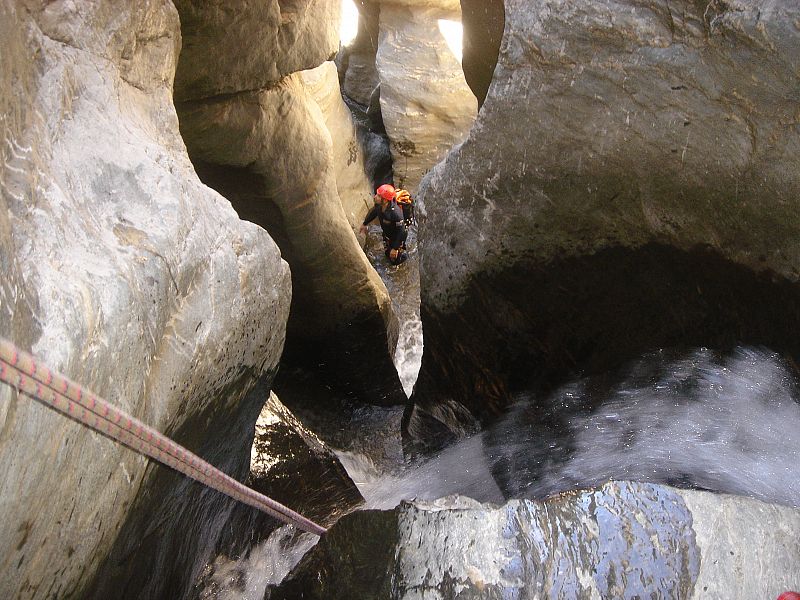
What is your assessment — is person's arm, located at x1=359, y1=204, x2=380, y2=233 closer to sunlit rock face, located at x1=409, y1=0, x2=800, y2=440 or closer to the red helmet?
the red helmet

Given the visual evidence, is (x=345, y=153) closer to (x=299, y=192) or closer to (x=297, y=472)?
(x=299, y=192)

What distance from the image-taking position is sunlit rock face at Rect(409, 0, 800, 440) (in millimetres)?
2650

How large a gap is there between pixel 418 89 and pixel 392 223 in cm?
242

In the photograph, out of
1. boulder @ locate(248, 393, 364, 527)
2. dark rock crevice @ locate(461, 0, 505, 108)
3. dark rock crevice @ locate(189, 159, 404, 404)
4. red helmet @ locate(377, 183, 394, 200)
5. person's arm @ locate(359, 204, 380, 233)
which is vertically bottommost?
person's arm @ locate(359, 204, 380, 233)

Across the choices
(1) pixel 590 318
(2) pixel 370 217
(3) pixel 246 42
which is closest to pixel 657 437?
(1) pixel 590 318

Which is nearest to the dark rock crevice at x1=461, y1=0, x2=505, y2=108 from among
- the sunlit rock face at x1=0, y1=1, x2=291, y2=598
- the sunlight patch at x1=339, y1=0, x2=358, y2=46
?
the sunlit rock face at x1=0, y1=1, x2=291, y2=598

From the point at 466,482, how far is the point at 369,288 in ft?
8.39

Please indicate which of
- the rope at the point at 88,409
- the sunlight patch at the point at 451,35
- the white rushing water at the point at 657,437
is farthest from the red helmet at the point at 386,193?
the rope at the point at 88,409

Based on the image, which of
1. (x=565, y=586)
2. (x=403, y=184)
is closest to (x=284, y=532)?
(x=565, y=586)

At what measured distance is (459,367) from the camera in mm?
4141

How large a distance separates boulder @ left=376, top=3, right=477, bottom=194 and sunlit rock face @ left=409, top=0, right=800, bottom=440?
20.2 feet

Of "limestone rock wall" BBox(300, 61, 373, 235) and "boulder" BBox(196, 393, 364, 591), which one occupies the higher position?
"boulder" BBox(196, 393, 364, 591)

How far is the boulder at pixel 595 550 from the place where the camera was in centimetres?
190

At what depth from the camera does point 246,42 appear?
4.02 meters
